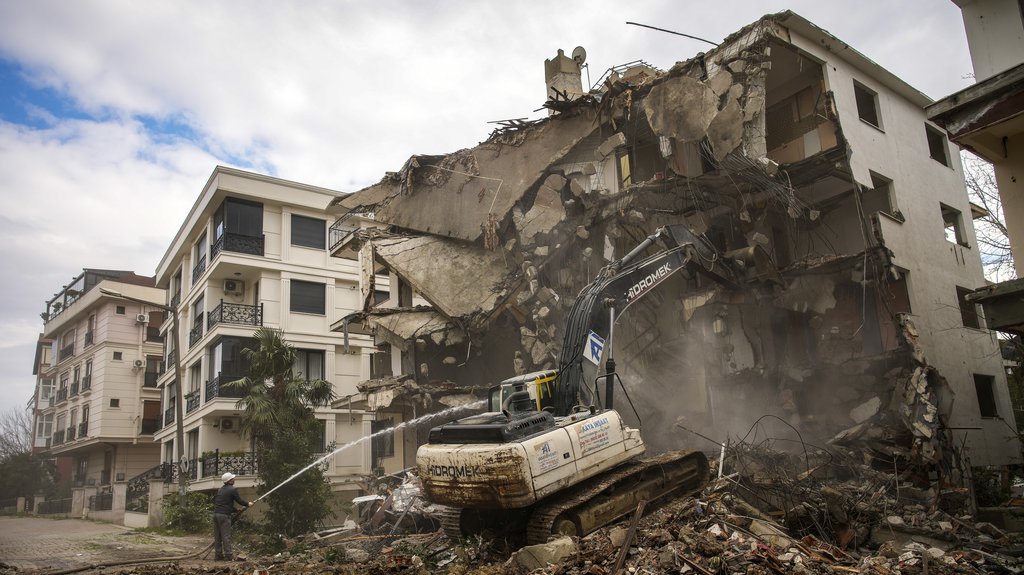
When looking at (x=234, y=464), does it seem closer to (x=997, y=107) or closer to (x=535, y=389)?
(x=535, y=389)

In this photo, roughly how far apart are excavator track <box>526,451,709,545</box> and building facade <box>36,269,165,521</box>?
3473 cm

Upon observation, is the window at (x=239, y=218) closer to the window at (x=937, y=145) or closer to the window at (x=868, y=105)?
the window at (x=868, y=105)

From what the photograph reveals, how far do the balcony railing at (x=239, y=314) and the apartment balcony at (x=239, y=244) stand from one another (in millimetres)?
2185

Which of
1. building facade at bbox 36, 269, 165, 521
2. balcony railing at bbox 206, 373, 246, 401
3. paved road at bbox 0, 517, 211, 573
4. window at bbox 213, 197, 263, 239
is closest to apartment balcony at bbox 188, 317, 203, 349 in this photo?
balcony railing at bbox 206, 373, 246, 401

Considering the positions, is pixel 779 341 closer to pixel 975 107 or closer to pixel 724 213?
pixel 724 213

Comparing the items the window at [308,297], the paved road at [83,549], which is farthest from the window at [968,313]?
the window at [308,297]

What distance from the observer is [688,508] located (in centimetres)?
980

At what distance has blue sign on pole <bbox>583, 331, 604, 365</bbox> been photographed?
38.3 ft

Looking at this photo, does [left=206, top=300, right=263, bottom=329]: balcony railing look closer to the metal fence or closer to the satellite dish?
the satellite dish

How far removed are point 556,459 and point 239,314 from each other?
936 inches

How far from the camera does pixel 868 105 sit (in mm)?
18516

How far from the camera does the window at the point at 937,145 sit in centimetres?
2047

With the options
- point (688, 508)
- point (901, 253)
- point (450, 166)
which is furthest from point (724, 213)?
point (688, 508)

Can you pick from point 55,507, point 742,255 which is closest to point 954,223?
point 742,255
